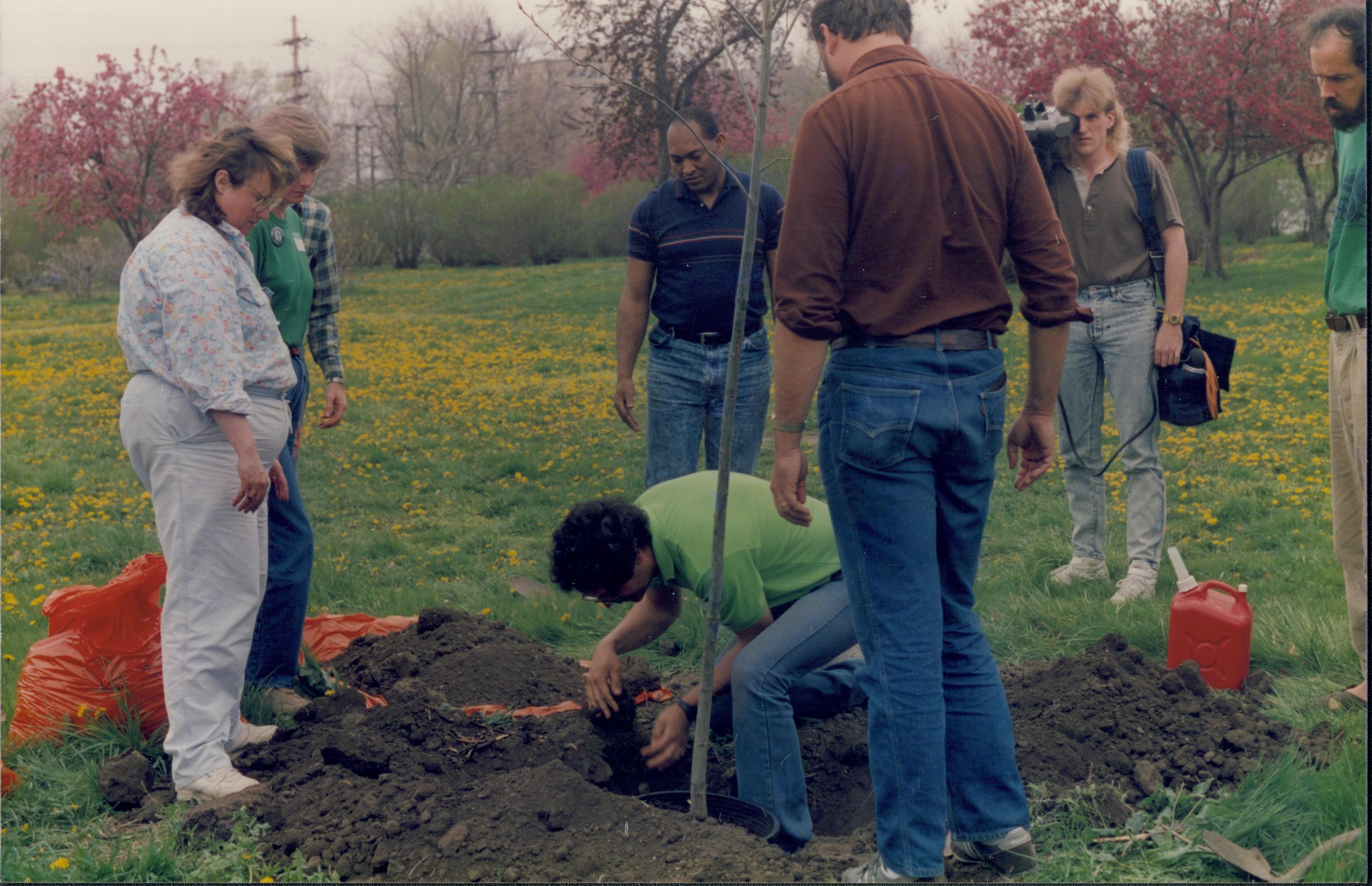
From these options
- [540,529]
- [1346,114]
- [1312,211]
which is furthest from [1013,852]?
[1312,211]

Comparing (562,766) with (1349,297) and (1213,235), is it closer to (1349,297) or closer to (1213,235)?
(1349,297)

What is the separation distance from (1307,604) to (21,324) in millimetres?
19049

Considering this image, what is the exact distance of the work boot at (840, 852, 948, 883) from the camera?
8.09 feet

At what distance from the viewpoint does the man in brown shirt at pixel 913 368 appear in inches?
91.5

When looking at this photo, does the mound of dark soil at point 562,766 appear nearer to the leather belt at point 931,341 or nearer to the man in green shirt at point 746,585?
the man in green shirt at point 746,585

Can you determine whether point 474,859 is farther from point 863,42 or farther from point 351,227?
point 351,227

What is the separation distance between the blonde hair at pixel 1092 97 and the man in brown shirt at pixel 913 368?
2187 millimetres

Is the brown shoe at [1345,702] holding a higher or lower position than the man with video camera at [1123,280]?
lower

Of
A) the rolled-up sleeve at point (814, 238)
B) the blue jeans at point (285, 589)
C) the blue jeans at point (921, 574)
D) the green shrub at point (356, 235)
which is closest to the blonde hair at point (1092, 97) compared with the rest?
the blue jeans at point (921, 574)

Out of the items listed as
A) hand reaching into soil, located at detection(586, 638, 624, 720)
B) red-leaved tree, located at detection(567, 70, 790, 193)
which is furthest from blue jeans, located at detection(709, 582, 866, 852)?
red-leaved tree, located at detection(567, 70, 790, 193)

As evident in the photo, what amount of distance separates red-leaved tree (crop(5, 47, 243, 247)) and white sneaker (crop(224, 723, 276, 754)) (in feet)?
69.8

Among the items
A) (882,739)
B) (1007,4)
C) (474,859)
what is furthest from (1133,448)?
(1007,4)

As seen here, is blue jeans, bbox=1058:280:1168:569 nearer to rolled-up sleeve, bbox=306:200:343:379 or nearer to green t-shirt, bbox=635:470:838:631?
green t-shirt, bbox=635:470:838:631

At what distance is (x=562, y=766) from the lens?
2.97 m
